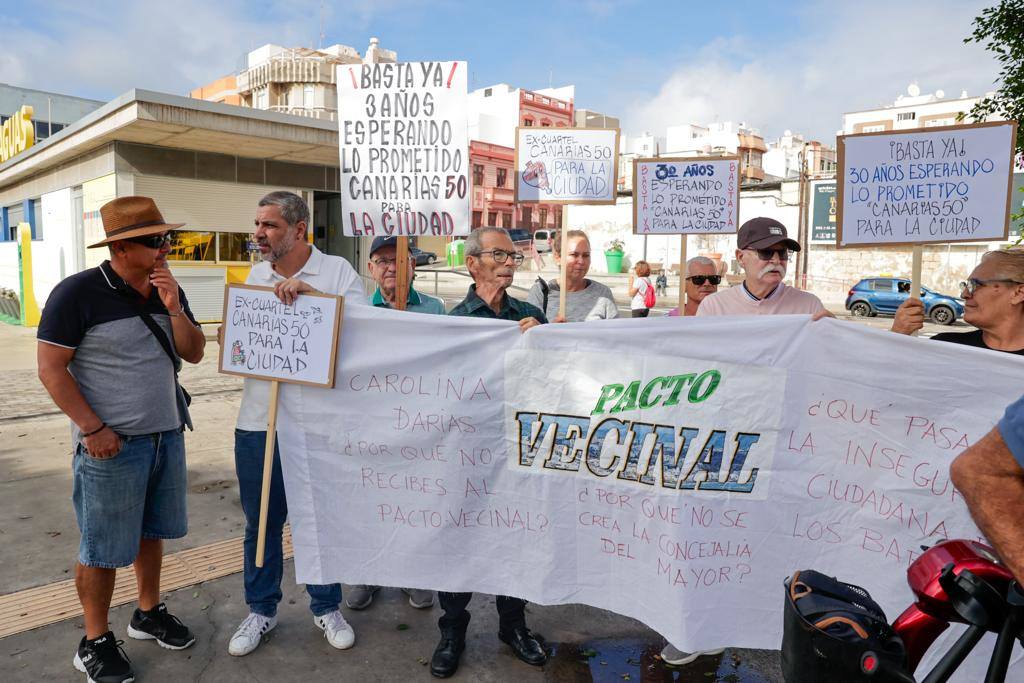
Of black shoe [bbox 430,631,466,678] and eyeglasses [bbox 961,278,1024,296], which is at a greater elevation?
eyeglasses [bbox 961,278,1024,296]

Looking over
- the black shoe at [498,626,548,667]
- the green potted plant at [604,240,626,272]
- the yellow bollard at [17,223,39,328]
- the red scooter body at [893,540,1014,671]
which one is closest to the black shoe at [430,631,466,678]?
A: the black shoe at [498,626,548,667]

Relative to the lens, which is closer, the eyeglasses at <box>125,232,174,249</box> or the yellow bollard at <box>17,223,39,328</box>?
the eyeglasses at <box>125,232,174,249</box>

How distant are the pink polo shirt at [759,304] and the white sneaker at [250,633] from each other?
8.31 ft

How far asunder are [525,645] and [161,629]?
5.42 feet

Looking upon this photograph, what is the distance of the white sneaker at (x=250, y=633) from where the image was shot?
317 cm

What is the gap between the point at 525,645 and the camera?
10.6 ft

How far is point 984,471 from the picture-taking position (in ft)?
5.01

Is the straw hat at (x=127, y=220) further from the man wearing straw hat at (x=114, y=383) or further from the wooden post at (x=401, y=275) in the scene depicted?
the wooden post at (x=401, y=275)

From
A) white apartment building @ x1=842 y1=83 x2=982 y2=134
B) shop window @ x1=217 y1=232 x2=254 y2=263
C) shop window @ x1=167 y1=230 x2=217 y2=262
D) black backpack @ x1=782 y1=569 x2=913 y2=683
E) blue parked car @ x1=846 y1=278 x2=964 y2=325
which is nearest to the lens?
black backpack @ x1=782 y1=569 x2=913 y2=683

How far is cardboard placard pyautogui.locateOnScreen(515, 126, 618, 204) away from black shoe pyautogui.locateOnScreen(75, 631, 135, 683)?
3.78 metres

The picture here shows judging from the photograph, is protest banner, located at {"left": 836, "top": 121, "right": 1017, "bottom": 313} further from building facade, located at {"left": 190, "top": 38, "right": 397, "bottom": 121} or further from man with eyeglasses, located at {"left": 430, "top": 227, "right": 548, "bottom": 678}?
building facade, located at {"left": 190, "top": 38, "right": 397, "bottom": 121}

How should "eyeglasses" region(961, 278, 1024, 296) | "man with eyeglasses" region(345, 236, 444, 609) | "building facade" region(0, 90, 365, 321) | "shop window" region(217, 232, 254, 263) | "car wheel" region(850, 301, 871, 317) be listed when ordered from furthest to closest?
"car wheel" region(850, 301, 871, 317) → "shop window" region(217, 232, 254, 263) → "building facade" region(0, 90, 365, 321) → "man with eyeglasses" region(345, 236, 444, 609) → "eyeglasses" region(961, 278, 1024, 296)

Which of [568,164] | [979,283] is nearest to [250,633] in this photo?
[979,283]

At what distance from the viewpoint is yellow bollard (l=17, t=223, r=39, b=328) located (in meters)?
15.2
